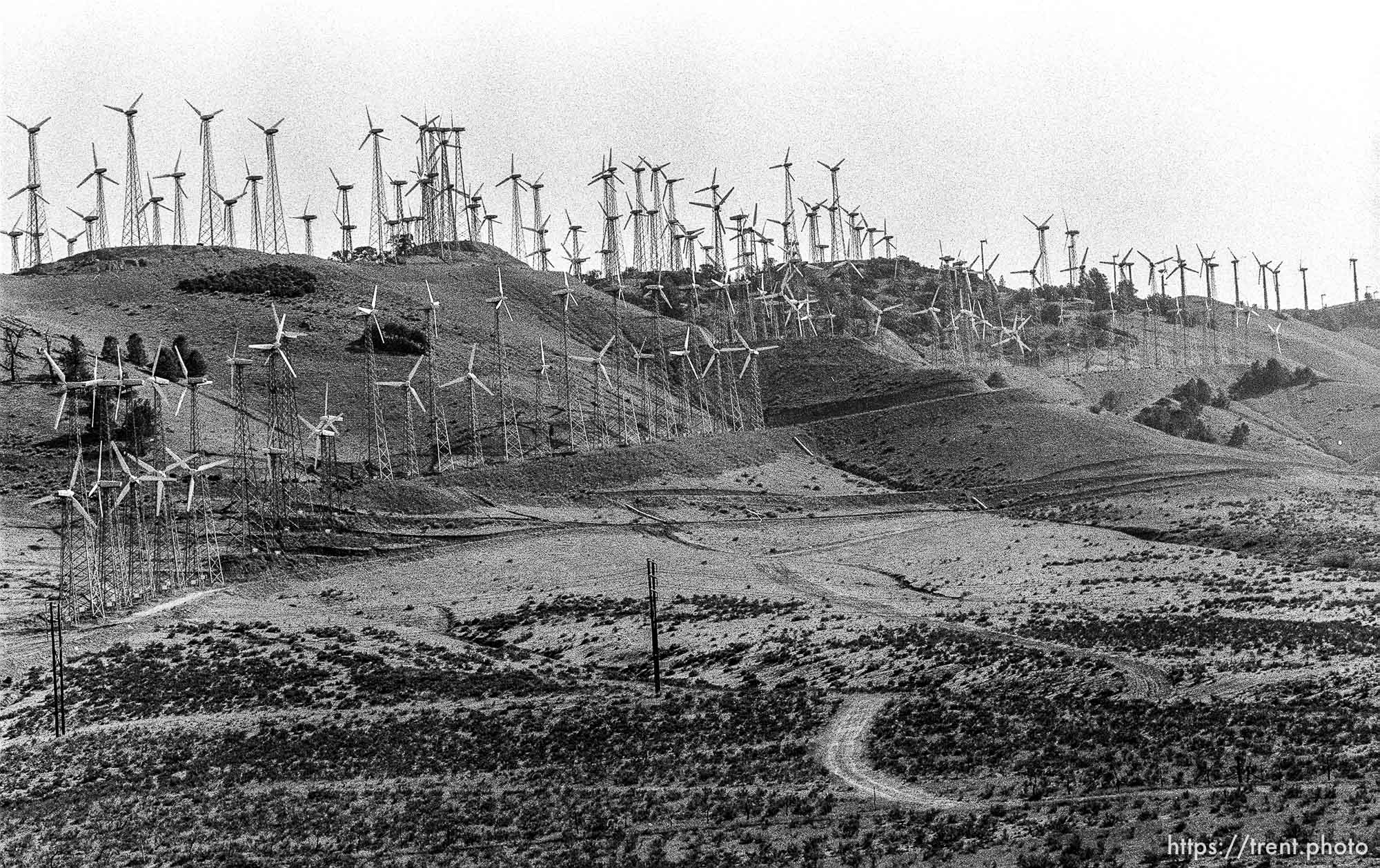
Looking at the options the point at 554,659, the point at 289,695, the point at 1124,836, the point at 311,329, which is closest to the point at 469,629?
the point at 554,659

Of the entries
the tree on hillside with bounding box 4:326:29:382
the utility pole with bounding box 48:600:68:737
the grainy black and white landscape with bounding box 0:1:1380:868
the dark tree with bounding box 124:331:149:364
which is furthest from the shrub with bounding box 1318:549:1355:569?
the dark tree with bounding box 124:331:149:364

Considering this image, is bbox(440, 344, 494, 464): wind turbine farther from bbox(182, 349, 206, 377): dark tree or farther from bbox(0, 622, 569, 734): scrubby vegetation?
bbox(0, 622, 569, 734): scrubby vegetation

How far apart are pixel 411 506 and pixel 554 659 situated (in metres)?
47.2

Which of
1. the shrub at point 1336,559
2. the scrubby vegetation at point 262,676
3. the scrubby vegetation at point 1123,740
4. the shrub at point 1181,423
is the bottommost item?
the scrubby vegetation at point 1123,740

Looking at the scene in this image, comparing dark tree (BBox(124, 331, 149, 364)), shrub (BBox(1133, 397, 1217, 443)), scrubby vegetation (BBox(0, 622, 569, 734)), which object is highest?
dark tree (BBox(124, 331, 149, 364))

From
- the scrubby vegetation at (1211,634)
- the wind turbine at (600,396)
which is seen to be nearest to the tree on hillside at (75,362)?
the wind turbine at (600,396)

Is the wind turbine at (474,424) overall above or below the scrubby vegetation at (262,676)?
above

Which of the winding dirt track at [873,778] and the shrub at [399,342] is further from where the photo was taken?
the shrub at [399,342]

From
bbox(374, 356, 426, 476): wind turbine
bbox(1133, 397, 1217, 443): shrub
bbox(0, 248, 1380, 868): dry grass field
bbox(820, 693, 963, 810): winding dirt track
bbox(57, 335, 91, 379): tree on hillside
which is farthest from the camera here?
bbox(1133, 397, 1217, 443): shrub

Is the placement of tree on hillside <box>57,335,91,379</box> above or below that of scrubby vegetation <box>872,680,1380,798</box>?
above

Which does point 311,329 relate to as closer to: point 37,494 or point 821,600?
point 37,494

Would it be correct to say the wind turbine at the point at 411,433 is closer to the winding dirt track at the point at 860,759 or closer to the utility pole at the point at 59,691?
the utility pole at the point at 59,691

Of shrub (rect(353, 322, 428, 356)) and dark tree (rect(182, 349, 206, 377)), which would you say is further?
shrub (rect(353, 322, 428, 356))

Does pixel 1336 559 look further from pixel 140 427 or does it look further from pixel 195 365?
pixel 195 365
